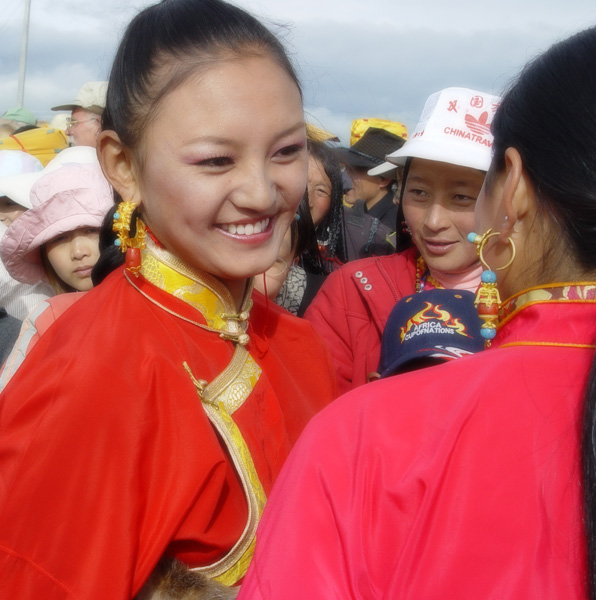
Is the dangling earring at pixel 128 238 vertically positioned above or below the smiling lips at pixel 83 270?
above

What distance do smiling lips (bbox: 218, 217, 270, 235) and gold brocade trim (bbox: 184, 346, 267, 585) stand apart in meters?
0.29

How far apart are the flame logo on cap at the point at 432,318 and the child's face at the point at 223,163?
0.51m

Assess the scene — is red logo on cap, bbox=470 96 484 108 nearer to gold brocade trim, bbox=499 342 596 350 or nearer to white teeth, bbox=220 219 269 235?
white teeth, bbox=220 219 269 235

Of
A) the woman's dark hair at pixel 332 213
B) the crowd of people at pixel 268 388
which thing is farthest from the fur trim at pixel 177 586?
the woman's dark hair at pixel 332 213

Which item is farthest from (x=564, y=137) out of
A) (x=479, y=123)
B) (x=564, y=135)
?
(x=479, y=123)

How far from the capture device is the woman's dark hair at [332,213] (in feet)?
10.8

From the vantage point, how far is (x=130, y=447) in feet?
3.91

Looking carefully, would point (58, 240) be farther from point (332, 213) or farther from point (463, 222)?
point (332, 213)

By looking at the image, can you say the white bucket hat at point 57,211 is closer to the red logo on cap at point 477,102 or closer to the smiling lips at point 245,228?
the smiling lips at point 245,228

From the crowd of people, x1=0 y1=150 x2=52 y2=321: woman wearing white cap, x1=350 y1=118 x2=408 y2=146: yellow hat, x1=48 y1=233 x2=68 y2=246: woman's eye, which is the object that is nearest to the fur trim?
the crowd of people

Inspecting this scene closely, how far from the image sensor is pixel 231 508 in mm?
1311

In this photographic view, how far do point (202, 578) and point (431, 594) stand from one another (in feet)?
1.87

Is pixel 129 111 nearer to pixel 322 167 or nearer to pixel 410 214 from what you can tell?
pixel 410 214

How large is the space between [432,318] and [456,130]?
32.7 inches
